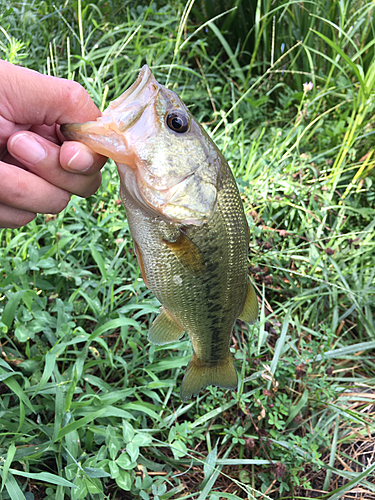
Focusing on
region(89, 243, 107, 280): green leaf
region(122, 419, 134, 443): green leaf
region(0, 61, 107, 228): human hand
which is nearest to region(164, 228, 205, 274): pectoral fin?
region(0, 61, 107, 228): human hand

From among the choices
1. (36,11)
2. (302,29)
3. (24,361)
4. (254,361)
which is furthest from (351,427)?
(36,11)

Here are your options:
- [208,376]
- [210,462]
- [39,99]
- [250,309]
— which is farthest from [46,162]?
[210,462]

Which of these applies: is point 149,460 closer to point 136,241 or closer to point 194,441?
point 194,441

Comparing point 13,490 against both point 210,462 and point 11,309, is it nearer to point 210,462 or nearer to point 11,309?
point 11,309

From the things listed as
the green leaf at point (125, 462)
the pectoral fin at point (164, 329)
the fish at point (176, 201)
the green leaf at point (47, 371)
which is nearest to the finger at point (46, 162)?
the fish at point (176, 201)

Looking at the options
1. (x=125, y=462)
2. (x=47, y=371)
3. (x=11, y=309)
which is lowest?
(x=125, y=462)

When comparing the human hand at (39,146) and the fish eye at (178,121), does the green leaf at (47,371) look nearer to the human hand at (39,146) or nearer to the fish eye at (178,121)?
the human hand at (39,146)
